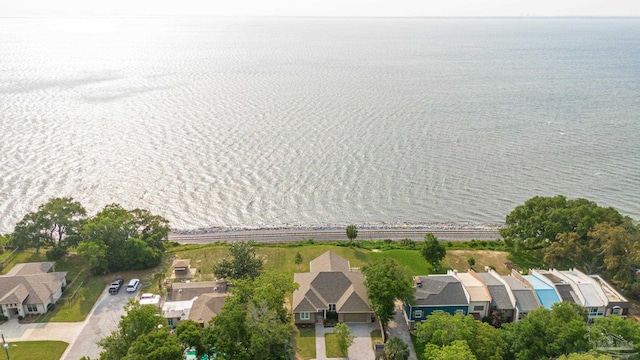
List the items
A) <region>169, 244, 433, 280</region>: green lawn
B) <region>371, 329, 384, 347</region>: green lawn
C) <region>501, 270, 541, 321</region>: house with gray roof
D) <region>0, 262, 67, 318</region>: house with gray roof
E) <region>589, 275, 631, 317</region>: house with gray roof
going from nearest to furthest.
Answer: <region>371, 329, 384, 347</region>: green lawn < <region>501, 270, 541, 321</region>: house with gray roof < <region>589, 275, 631, 317</region>: house with gray roof < <region>0, 262, 67, 318</region>: house with gray roof < <region>169, 244, 433, 280</region>: green lawn

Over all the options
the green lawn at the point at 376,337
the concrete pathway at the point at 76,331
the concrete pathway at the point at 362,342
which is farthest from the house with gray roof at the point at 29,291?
the green lawn at the point at 376,337

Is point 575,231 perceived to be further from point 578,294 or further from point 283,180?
point 283,180

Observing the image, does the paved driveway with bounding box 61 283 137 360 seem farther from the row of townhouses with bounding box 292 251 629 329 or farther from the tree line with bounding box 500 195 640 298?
the tree line with bounding box 500 195 640 298

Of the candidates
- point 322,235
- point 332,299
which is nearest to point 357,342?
point 332,299

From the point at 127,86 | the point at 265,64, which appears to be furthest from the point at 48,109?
the point at 265,64

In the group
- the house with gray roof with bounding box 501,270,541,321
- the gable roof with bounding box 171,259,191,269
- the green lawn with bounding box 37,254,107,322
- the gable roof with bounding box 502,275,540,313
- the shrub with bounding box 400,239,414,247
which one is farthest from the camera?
the shrub with bounding box 400,239,414,247

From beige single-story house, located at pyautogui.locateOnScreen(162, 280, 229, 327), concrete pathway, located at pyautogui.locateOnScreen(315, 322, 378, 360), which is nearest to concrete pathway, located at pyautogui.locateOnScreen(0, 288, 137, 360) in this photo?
beige single-story house, located at pyautogui.locateOnScreen(162, 280, 229, 327)

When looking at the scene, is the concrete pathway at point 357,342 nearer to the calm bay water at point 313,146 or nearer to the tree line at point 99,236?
the tree line at point 99,236
